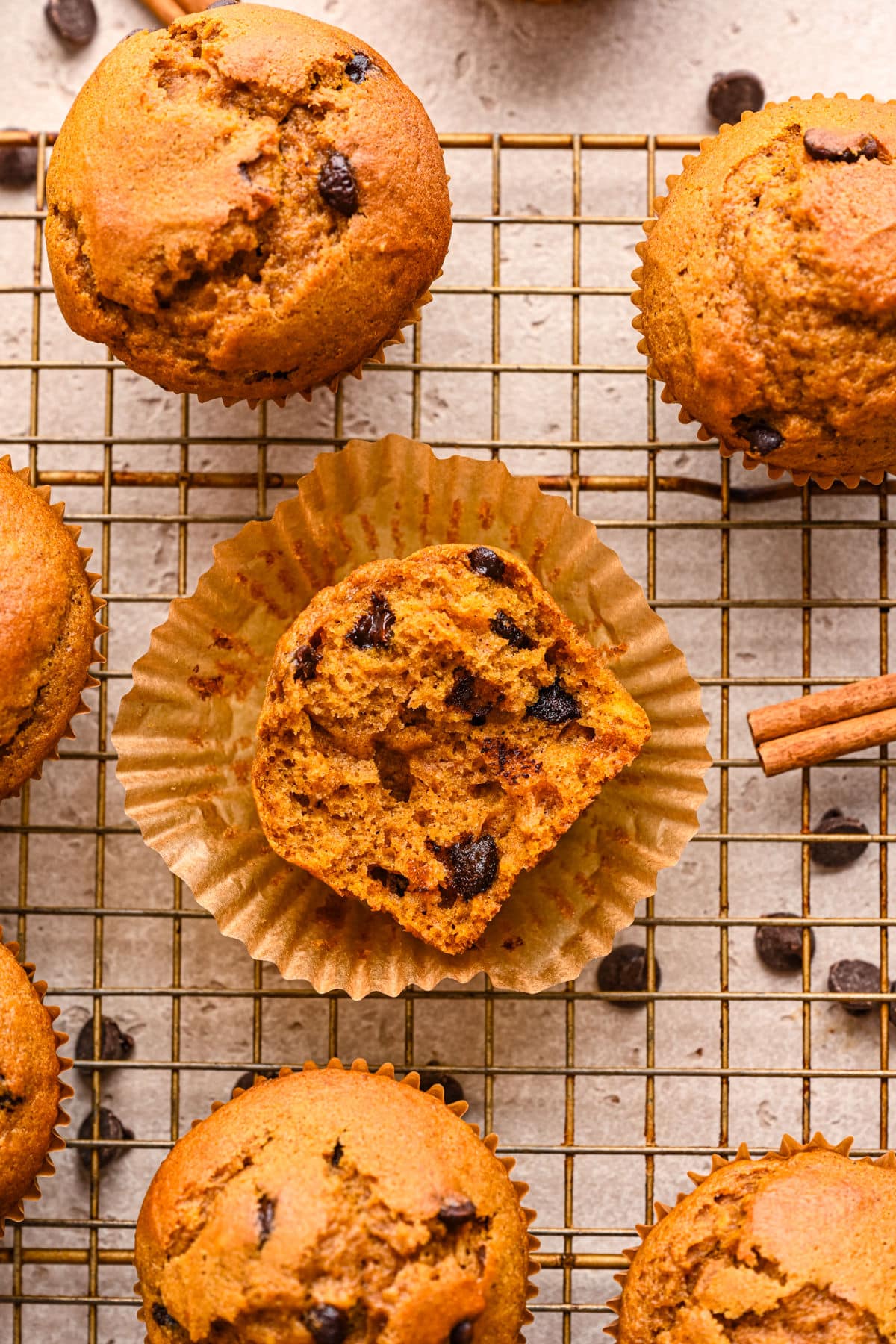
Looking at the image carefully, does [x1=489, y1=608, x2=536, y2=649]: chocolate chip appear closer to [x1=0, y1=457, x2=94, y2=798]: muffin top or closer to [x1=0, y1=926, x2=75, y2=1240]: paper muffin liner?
[x1=0, y1=457, x2=94, y2=798]: muffin top

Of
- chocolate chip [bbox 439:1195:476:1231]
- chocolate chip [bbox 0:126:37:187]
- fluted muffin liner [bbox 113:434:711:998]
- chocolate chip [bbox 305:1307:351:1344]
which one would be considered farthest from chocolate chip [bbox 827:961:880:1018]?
chocolate chip [bbox 0:126:37:187]

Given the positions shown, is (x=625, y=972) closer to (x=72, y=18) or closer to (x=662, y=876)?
(x=662, y=876)

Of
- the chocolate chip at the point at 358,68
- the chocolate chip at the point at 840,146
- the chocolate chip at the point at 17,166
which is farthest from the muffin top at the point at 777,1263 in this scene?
the chocolate chip at the point at 17,166

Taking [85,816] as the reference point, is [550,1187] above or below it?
below

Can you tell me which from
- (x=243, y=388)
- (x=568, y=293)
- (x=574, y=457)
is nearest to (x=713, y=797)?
(x=574, y=457)

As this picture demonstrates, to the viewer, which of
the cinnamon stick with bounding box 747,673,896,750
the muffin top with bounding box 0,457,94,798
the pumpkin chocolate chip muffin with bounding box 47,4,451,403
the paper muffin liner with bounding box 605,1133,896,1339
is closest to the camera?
the pumpkin chocolate chip muffin with bounding box 47,4,451,403

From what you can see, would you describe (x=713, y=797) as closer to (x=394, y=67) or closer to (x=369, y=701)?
(x=369, y=701)

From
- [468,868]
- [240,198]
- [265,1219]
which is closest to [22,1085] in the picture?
[265,1219]
